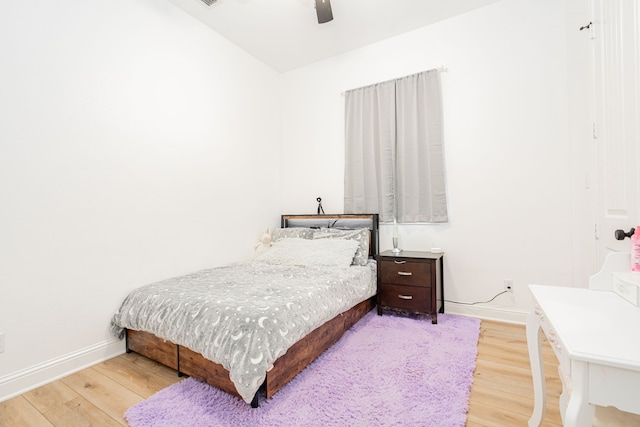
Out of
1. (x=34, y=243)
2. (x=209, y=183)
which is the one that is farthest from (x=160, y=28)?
(x=34, y=243)

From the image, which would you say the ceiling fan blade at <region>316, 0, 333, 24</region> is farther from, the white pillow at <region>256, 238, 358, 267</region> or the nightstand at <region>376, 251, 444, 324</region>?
the nightstand at <region>376, 251, 444, 324</region>

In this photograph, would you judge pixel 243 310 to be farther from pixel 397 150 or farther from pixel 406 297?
pixel 397 150

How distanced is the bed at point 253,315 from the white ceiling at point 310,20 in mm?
2133

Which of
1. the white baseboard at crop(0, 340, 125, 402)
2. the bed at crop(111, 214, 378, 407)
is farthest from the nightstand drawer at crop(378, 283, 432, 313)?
the white baseboard at crop(0, 340, 125, 402)

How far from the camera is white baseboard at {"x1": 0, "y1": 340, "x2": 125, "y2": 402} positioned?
1645mm

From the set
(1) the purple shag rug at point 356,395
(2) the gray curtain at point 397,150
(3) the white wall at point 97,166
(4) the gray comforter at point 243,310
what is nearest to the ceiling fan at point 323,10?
(2) the gray curtain at point 397,150

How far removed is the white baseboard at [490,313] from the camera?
252 cm

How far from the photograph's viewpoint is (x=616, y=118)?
148cm

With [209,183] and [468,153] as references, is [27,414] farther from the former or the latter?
[468,153]

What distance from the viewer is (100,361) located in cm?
201

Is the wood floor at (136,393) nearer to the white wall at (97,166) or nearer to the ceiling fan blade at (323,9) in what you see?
the white wall at (97,166)

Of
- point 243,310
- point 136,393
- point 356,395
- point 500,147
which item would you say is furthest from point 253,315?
point 500,147

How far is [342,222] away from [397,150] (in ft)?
3.19

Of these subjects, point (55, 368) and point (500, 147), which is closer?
point (55, 368)
